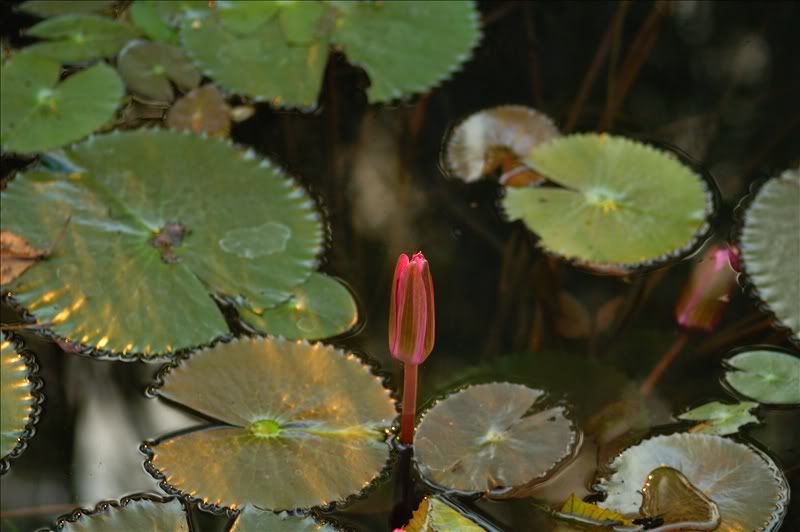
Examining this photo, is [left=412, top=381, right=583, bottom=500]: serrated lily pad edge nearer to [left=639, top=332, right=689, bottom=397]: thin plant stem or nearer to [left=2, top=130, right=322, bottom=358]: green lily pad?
[left=639, top=332, right=689, bottom=397]: thin plant stem

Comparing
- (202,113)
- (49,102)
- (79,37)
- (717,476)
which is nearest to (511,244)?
(717,476)

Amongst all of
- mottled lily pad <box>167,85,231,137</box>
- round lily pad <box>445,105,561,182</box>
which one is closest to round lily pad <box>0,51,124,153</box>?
mottled lily pad <box>167,85,231,137</box>

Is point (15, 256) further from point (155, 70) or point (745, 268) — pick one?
point (745, 268)

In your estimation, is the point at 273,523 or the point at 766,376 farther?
the point at 766,376

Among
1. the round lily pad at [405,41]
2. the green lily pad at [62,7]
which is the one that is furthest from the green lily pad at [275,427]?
the green lily pad at [62,7]

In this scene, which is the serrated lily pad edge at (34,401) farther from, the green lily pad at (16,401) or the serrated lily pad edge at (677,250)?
the serrated lily pad edge at (677,250)
